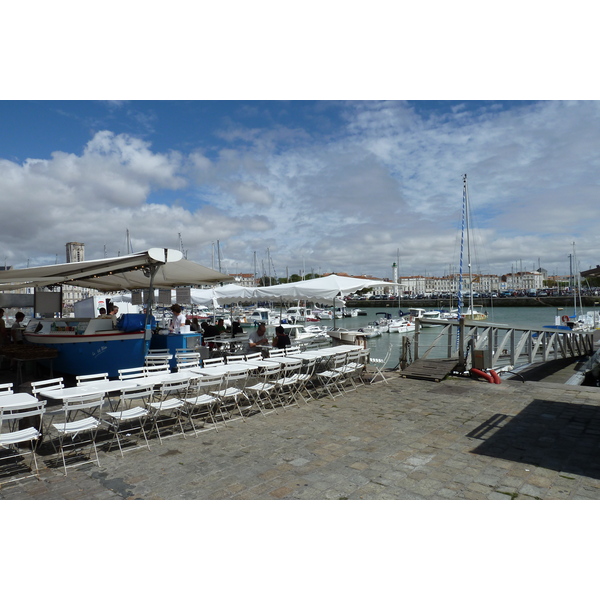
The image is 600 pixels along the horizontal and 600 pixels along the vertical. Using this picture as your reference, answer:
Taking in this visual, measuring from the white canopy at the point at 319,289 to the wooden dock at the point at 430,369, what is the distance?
246 cm

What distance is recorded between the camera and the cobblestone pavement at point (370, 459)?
12.5 ft

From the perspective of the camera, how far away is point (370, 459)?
14.9 ft

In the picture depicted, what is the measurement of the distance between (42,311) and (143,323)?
372cm

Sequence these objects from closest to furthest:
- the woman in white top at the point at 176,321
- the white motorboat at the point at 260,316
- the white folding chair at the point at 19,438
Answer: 1. the white folding chair at the point at 19,438
2. the woman in white top at the point at 176,321
3. the white motorboat at the point at 260,316

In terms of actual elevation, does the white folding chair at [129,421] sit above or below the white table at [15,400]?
below

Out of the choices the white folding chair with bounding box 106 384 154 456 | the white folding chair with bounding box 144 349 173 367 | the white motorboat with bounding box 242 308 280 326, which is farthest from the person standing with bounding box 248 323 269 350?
the white motorboat with bounding box 242 308 280 326

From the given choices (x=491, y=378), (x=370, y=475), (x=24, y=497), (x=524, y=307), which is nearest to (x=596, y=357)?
(x=491, y=378)

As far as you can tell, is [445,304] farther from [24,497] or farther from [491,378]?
[24,497]

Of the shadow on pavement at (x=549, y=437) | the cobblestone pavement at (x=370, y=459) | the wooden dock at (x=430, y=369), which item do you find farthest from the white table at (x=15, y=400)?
the wooden dock at (x=430, y=369)

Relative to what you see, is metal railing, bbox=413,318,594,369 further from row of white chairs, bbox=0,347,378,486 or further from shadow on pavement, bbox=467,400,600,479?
shadow on pavement, bbox=467,400,600,479

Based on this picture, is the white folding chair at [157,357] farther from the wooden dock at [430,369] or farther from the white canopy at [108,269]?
the wooden dock at [430,369]

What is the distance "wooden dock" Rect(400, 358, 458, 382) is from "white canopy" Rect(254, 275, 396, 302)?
8.07ft

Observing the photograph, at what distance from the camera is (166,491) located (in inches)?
151

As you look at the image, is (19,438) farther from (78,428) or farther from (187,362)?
(187,362)
